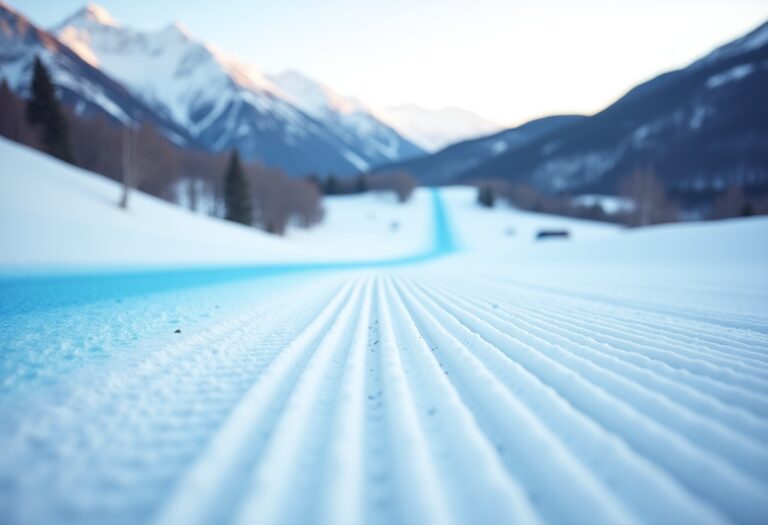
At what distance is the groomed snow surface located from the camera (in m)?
1.42

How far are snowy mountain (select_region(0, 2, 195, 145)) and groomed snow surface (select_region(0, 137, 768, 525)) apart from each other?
16176 centimetres

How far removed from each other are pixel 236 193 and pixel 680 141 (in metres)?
121

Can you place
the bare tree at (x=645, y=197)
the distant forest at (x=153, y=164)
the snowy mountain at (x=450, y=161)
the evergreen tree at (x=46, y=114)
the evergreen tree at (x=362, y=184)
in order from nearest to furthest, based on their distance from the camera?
the evergreen tree at (x=46, y=114) < the distant forest at (x=153, y=164) < the bare tree at (x=645, y=197) < the evergreen tree at (x=362, y=184) < the snowy mountain at (x=450, y=161)

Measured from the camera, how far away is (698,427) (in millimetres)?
1840

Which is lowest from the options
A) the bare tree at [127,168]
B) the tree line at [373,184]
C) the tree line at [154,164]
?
the bare tree at [127,168]

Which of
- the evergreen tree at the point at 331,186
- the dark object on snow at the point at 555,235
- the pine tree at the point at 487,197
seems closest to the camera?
the dark object on snow at the point at 555,235

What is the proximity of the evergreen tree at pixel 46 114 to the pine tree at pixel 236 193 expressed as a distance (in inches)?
478

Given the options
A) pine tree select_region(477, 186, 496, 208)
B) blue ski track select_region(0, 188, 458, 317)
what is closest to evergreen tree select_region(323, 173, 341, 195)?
pine tree select_region(477, 186, 496, 208)

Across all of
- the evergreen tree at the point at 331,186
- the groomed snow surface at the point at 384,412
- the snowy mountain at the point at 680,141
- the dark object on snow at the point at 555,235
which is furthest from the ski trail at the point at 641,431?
the snowy mountain at the point at 680,141

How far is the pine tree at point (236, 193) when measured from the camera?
104 ft

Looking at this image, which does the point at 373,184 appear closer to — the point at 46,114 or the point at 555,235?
the point at 555,235

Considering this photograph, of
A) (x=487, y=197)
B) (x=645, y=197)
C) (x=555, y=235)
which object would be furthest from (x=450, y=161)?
(x=555, y=235)

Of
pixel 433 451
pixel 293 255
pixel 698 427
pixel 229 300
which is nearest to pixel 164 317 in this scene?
pixel 229 300

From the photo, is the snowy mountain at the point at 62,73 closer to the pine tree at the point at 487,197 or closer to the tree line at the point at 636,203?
the pine tree at the point at 487,197
